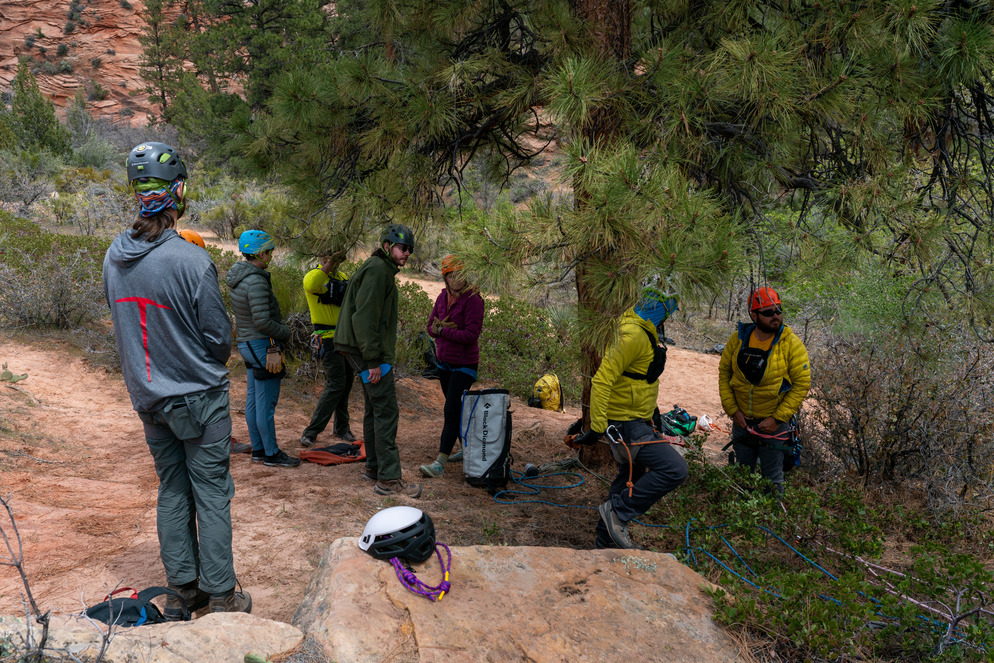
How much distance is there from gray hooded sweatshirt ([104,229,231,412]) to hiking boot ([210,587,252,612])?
33.9 inches

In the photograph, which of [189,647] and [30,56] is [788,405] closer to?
[189,647]

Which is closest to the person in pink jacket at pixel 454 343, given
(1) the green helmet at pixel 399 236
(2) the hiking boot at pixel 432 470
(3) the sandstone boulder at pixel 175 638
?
(2) the hiking boot at pixel 432 470

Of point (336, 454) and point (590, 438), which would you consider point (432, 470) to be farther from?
point (590, 438)

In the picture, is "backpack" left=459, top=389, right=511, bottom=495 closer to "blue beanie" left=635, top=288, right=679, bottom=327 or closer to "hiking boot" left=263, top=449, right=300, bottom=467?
"hiking boot" left=263, top=449, right=300, bottom=467

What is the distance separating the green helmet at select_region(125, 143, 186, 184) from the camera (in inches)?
99.4

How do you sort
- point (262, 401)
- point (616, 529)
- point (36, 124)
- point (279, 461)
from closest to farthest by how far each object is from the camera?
point (616, 529)
point (262, 401)
point (279, 461)
point (36, 124)

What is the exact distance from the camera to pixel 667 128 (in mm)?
3531

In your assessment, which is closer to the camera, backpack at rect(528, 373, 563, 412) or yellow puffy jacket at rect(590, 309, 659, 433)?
yellow puffy jacket at rect(590, 309, 659, 433)

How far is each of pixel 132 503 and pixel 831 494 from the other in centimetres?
474

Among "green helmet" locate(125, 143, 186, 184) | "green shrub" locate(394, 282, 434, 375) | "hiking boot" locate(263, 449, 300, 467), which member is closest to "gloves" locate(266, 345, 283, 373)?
"hiking boot" locate(263, 449, 300, 467)

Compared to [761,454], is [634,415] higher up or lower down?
higher up

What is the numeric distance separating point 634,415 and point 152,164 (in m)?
2.74

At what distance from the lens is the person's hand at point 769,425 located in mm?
4242

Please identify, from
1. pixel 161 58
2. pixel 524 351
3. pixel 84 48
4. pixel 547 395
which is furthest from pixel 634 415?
pixel 84 48
